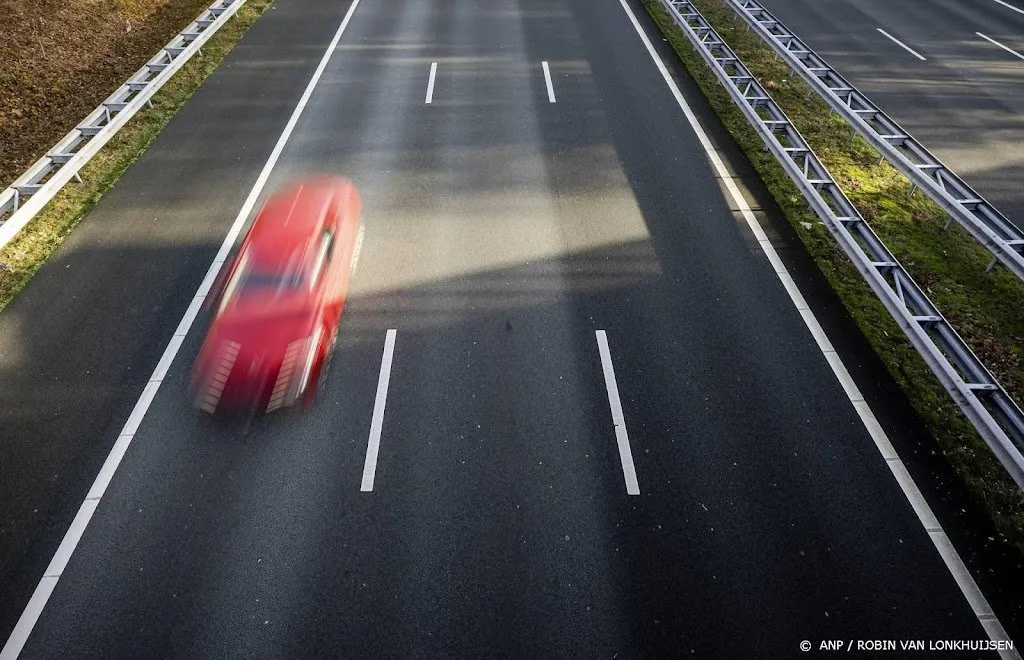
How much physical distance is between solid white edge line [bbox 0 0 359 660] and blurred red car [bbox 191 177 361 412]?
655 mm

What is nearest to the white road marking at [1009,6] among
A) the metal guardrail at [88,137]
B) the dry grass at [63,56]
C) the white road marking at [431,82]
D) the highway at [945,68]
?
the highway at [945,68]

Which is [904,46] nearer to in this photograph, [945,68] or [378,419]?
[945,68]

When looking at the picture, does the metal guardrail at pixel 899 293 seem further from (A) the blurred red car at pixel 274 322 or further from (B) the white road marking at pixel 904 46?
(A) the blurred red car at pixel 274 322

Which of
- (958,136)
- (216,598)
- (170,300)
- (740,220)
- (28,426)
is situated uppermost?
(958,136)

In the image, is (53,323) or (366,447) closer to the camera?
(366,447)

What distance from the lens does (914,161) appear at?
12.7 m

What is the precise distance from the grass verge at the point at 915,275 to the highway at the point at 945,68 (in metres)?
1.83

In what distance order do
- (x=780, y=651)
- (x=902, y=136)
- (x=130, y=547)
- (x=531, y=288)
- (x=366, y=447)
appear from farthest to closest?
(x=902, y=136)
(x=531, y=288)
(x=366, y=447)
(x=130, y=547)
(x=780, y=651)

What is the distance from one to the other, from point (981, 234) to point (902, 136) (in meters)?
3.70

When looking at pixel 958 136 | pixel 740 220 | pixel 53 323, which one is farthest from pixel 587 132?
pixel 53 323

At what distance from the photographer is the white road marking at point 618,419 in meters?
7.38

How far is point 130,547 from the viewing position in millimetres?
6750

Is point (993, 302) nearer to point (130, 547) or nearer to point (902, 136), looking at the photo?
point (902, 136)

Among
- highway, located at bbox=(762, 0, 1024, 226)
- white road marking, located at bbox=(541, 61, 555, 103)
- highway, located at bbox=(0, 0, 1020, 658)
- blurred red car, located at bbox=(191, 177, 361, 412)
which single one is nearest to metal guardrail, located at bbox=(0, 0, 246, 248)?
highway, located at bbox=(0, 0, 1020, 658)
